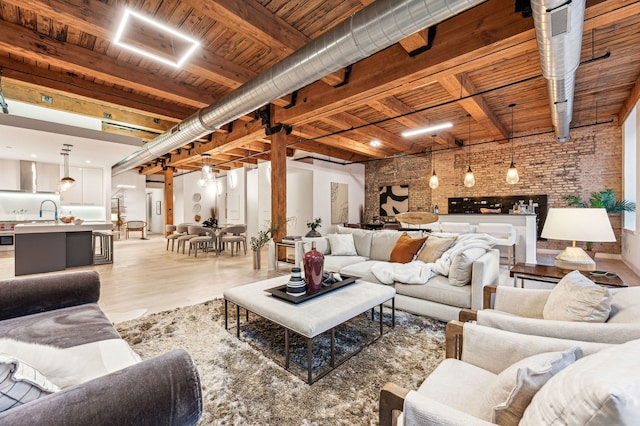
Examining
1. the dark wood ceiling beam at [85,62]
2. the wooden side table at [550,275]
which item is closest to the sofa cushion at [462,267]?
the wooden side table at [550,275]

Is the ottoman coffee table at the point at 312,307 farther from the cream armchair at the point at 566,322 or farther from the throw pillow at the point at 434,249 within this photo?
the throw pillow at the point at 434,249

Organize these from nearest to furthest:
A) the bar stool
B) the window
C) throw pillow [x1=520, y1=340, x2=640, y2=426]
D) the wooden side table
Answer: throw pillow [x1=520, y1=340, x2=640, y2=426]
the wooden side table
the window
the bar stool

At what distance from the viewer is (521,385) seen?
824 mm

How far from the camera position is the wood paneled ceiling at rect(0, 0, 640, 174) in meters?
2.87

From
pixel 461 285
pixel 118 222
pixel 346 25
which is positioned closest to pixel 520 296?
pixel 461 285

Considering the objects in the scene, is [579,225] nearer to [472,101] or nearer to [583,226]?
[583,226]

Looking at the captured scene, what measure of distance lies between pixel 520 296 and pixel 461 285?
946 mm

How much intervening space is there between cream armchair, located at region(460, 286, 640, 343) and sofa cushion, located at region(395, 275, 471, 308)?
859mm

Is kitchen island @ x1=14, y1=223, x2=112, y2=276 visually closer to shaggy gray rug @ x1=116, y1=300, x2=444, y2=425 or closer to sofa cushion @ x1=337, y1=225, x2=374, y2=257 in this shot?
shaggy gray rug @ x1=116, y1=300, x2=444, y2=425

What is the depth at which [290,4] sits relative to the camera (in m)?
2.95

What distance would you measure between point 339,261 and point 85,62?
4.45m

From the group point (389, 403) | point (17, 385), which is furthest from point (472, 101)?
point (17, 385)

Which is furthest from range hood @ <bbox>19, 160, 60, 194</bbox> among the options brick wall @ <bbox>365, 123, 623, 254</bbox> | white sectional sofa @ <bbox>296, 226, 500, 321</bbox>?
brick wall @ <bbox>365, 123, 623, 254</bbox>

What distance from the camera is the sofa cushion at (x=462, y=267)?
2.76 meters
